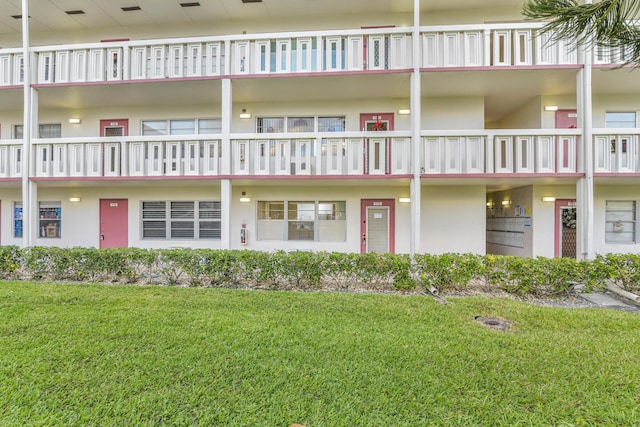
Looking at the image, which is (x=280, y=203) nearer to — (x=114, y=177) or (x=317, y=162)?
(x=317, y=162)

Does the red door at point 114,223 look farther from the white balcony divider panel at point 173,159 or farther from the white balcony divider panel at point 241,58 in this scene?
the white balcony divider panel at point 241,58

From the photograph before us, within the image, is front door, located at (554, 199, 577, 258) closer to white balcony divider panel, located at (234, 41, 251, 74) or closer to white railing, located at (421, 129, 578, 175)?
white railing, located at (421, 129, 578, 175)

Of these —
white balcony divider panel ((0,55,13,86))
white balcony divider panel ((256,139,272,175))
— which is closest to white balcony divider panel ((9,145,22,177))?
white balcony divider panel ((0,55,13,86))

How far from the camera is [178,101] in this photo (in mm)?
9719

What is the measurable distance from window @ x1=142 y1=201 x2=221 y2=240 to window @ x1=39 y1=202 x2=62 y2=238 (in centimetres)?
299

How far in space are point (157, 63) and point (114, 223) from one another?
17.5ft

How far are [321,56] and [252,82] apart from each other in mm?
2016

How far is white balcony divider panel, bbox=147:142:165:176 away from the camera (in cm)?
847

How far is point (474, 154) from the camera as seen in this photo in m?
7.81

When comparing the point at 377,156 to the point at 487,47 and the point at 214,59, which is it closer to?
the point at 487,47

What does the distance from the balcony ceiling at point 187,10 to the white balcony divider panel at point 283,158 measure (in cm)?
445

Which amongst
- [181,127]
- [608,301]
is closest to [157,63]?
[181,127]

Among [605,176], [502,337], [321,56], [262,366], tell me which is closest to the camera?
[262,366]

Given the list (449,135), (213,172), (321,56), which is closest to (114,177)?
(213,172)
